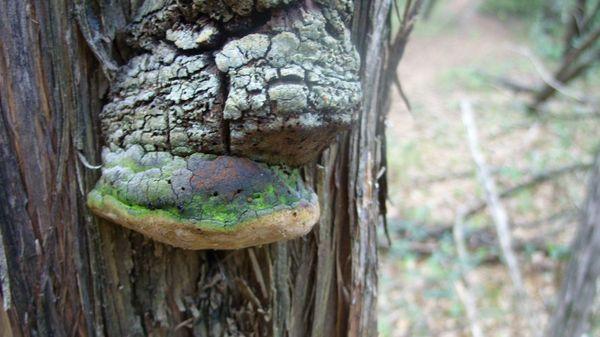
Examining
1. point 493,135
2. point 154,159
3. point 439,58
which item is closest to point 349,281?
point 154,159

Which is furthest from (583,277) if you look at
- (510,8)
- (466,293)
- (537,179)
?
(510,8)

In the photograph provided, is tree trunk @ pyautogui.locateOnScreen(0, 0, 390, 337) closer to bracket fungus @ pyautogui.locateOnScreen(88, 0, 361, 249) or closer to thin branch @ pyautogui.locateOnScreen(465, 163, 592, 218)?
bracket fungus @ pyautogui.locateOnScreen(88, 0, 361, 249)

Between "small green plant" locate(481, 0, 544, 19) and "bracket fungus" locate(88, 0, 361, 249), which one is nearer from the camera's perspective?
"bracket fungus" locate(88, 0, 361, 249)

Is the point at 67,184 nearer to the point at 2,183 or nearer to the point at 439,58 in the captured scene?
the point at 2,183

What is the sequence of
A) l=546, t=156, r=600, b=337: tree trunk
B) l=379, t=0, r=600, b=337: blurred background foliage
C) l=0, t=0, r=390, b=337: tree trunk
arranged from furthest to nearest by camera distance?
1. l=379, t=0, r=600, b=337: blurred background foliage
2. l=546, t=156, r=600, b=337: tree trunk
3. l=0, t=0, r=390, b=337: tree trunk

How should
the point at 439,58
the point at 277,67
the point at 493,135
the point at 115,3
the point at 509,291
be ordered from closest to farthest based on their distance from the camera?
the point at 277,67, the point at 115,3, the point at 509,291, the point at 493,135, the point at 439,58

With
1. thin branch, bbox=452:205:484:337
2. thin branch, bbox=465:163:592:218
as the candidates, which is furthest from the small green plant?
thin branch, bbox=452:205:484:337

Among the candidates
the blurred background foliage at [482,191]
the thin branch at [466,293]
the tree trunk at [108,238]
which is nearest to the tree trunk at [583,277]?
the blurred background foliage at [482,191]

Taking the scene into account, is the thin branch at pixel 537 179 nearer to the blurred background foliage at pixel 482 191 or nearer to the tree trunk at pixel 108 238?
the blurred background foliage at pixel 482 191
